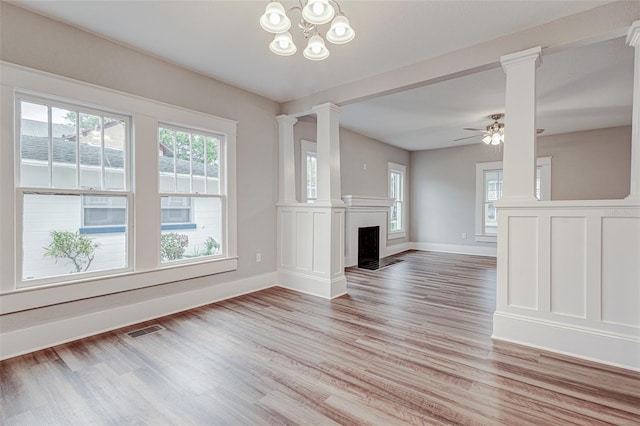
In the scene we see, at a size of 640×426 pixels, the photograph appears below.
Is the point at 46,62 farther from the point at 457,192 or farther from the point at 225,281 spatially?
the point at 457,192

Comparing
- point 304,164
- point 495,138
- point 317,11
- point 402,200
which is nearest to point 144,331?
point 317,11

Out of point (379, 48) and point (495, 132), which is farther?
point (495, 132)

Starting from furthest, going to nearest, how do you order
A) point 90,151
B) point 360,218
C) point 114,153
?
point 360,218 < point 114,153 < point 90,151

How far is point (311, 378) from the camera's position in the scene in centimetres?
194

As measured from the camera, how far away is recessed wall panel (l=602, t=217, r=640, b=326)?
2.07 meters

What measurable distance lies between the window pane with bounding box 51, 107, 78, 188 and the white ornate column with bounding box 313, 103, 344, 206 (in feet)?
8.07

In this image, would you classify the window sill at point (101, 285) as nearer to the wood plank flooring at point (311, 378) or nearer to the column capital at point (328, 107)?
the wood plank flooring at point (311, 378)

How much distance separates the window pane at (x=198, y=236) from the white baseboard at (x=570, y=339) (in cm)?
305

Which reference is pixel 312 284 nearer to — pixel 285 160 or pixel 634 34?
pixel 285 160

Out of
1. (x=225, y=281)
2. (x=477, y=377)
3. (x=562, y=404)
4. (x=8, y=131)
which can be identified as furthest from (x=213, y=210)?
(x=562, y=404)

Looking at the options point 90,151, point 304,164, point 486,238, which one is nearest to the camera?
point 90,151

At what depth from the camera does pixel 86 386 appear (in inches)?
72.8

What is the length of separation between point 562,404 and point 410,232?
653cm

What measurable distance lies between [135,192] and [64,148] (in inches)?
24.6
